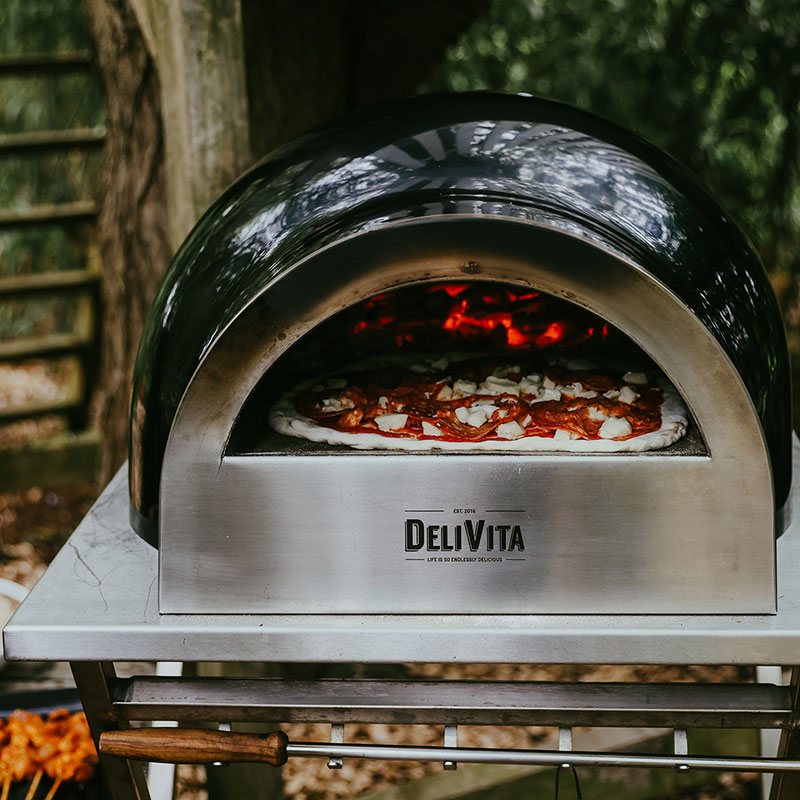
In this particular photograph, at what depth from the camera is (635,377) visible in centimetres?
157

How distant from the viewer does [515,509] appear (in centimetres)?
124

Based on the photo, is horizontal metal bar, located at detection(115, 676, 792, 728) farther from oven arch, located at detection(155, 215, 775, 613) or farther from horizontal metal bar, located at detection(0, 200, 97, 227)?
horizontal metal bar, located at detection(0, 200, 97, 227)

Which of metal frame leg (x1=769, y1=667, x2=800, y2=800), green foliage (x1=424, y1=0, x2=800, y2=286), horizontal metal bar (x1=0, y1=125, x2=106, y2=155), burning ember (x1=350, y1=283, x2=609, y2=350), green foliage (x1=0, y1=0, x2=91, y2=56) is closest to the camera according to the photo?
metal frame leg (x1=769, y1=667, x2=800, y2=800)

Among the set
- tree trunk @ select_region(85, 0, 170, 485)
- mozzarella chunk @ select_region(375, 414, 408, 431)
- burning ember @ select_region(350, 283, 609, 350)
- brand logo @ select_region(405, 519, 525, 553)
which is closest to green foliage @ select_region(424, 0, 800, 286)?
tree trunk @ select_region(85, 0, 170, 485)

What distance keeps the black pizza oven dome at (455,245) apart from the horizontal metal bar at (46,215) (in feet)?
8.64

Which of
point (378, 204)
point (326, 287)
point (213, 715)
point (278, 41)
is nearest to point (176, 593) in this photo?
point (213, 715)

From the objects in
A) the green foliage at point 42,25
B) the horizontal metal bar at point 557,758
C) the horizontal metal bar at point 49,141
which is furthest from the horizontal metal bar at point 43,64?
the horizontal metal bar at point 557,758

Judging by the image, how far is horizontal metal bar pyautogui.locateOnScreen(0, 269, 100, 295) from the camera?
3.89 m

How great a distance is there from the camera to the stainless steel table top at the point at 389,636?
1.19m

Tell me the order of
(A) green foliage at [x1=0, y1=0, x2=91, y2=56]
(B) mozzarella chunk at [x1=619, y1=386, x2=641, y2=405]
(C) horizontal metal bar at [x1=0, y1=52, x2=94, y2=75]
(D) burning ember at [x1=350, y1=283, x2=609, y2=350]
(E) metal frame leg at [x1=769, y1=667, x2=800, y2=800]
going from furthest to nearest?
(A) green foliage at [x1=0, y1=0, x2=91, y2=56] → (C) horizontal metal bar at [x1=0, y1=52, x2=94, y2=75] → (D) burning ember at [x1=350, y1=283, x2=609, y2=350] → (B) mozzarella chunk at [x1=619, y1=386, x2=641, y2=405] → (E) metal frame leg at [x1=769, y1=667, x2=800, y2=800]

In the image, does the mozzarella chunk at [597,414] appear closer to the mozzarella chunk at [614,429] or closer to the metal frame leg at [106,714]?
the mozzarella chunk at [614,429]

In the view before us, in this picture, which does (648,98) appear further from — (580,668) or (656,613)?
(656,613)

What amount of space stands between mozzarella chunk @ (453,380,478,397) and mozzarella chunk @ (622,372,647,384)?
264mm

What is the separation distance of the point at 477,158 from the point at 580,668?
2.10 metres
